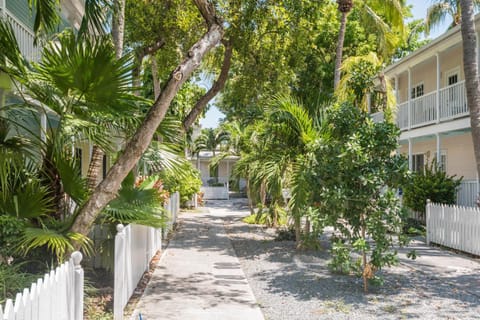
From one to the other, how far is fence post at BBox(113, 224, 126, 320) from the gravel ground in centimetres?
191

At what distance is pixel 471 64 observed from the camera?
896cm

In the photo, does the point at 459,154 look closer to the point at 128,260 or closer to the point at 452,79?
the point at 452,79

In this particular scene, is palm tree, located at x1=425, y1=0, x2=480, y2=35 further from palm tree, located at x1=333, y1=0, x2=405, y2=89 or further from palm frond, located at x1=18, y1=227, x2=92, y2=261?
palm frond, located at x1=18, y1=227, x2=92, y2=261

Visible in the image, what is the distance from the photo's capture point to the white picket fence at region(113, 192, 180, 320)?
559cm

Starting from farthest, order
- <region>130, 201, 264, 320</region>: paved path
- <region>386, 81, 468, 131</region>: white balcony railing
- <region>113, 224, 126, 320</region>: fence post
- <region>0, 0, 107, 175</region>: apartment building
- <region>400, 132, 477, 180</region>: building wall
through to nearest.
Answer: <region>400, 132, 477, 180</region>: building wall, <region>386, 81, 468, 131</region>: white balcony railing, <region>0, 0, 107, 175</region>: apartment building, <region>130, 201, 264, 320</region>: paved path, <region>113, 224, 126, 320</region>: fence post

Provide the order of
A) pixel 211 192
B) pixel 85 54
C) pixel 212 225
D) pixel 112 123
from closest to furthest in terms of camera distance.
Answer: pixel 85 54, pixel 112 123, pixel 212 225, pixel 211 192

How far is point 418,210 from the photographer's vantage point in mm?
15703

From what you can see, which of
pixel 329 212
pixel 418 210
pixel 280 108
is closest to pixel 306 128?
pixel 280 108

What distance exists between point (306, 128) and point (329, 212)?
3.27 m

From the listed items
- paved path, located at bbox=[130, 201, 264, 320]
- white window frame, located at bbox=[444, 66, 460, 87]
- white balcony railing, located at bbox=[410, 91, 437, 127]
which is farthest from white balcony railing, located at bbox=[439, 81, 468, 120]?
paved path, located at bbox=[130, 201, 264, 320]

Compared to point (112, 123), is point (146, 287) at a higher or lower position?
lower

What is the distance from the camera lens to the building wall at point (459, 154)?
17.0 meters

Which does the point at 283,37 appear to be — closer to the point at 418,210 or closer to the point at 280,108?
the point at 280,108

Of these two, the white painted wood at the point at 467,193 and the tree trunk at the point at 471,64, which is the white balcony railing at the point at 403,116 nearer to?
the white painted wood at the point at 467,193
